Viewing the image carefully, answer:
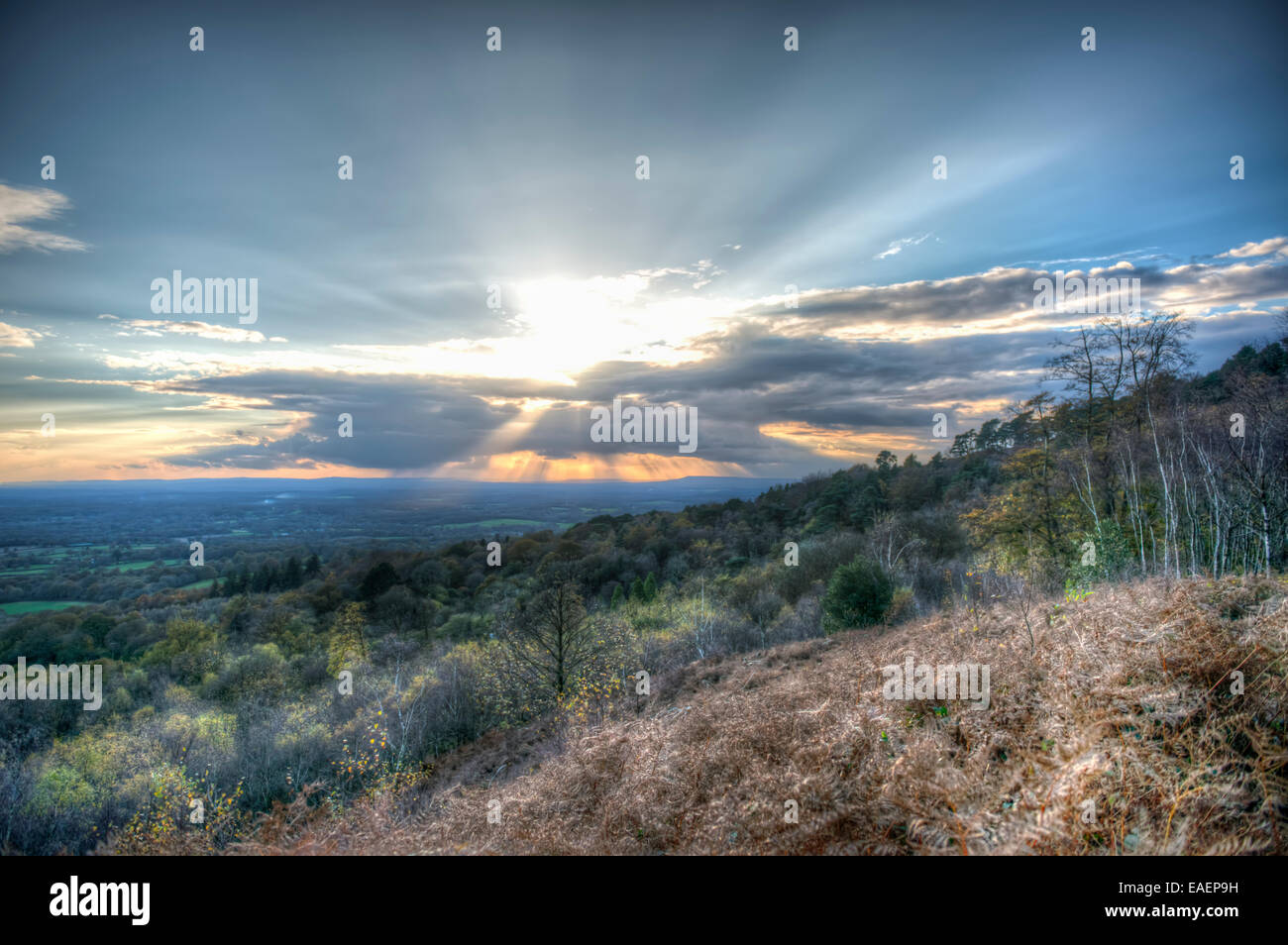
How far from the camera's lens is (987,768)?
4.98 m

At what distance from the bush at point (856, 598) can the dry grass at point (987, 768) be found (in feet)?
43.5

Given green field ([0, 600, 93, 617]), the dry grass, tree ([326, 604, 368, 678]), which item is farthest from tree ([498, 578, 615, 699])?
green field ([0, 600, 93, 617])

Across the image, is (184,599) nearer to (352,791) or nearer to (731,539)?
(352,791)

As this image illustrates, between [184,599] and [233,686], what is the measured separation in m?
Answer: 32.0

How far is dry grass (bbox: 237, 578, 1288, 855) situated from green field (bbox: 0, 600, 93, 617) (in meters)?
70.1

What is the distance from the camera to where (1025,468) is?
78.7 ft

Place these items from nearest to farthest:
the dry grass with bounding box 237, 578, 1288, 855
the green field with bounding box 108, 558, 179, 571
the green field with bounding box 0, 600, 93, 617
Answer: the dry grass with bounding box 237, 578, 1288, 855
the green field with bounding box 0, 600, 93, 617
the green field with bounding box 108, 558, 179, 571

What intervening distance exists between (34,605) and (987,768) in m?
82.5

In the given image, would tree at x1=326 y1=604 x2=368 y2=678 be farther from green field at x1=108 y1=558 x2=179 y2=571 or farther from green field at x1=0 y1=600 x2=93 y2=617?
green field at x1=108 y1=558 x2=179 y2=571

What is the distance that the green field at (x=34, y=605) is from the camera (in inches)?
1935

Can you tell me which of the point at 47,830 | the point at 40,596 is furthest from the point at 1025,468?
the point at 40,596

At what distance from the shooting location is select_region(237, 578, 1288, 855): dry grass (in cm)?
395

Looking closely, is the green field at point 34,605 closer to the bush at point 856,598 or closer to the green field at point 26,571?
the green field at point 26,571

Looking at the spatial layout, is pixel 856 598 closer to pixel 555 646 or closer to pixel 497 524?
pixel 555 646
